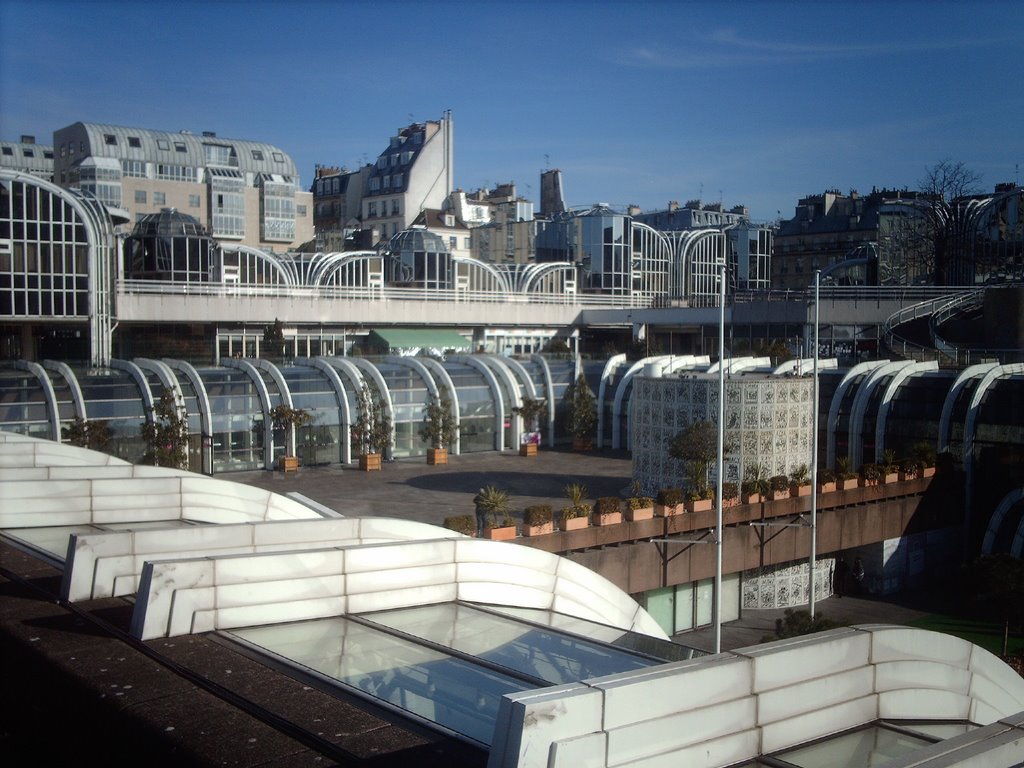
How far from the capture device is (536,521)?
21.3 m

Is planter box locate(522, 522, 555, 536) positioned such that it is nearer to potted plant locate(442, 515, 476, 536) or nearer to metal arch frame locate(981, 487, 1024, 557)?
potted plant locate(442, 515, 476, 536)

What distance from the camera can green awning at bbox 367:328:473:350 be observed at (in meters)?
50.7

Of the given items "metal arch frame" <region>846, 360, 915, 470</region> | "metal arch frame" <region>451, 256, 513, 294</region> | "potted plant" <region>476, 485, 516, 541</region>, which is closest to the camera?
"potted plant" <region>476, 485, 516, 541</region>

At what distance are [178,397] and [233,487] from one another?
1608 centimetres

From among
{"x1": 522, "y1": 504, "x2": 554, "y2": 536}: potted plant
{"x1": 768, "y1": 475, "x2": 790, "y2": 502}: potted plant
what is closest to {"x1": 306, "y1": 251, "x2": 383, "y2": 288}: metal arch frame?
{"x1": 768, "y1": 475, "x2": 790, "y2": 502}: potted plant

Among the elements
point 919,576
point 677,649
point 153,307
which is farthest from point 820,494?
point 153,307

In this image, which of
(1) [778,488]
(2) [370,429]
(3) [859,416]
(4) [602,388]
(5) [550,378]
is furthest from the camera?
(5) [550,378]

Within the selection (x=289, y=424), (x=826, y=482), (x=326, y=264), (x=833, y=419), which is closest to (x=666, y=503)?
(x=826, y=482)

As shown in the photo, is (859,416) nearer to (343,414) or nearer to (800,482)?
(800,482)

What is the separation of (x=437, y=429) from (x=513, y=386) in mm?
4095

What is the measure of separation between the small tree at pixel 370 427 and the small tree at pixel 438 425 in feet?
4.47

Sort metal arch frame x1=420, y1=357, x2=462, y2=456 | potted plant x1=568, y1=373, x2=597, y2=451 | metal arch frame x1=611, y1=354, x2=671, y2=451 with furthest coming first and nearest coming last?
metal arch frame x1=611, y1=354, x2=671, y2=451, potted plant x1=568, y1=373, x2=597, y2=451, metal arch frame x1=420, y1=357, x2=462, y2=456

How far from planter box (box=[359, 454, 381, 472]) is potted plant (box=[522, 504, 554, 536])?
1210 cm

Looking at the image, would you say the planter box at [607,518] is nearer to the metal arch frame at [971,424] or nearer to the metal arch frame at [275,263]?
the metal arch frame at [971,424]
